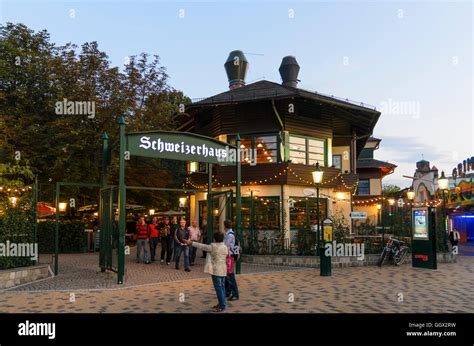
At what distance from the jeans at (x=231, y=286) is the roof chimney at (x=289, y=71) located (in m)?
25.8

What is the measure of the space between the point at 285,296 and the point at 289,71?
26.1 m

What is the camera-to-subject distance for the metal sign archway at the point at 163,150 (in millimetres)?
11648

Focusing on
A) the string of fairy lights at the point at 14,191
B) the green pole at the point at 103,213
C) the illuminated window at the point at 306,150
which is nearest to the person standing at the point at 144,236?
the green pole at the point at 103,213

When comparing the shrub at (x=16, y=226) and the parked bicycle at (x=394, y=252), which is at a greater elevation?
the shrub at (x=16, y=226)

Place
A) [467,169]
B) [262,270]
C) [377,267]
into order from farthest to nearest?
[467,169] → [377,267] → [262,270]

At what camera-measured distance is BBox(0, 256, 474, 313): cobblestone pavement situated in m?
8.67

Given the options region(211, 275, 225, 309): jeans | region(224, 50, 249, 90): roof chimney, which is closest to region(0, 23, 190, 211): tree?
region(224, 50, 249, 90): roof chimney

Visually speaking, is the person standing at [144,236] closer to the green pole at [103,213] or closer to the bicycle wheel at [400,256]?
the green pole at [103,213]

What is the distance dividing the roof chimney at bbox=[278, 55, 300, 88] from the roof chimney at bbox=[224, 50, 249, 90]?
3432 millimetres

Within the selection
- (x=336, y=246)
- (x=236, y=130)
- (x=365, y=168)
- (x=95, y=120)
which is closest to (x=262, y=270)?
(x=336, y=246)

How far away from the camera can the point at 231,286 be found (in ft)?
31.3
